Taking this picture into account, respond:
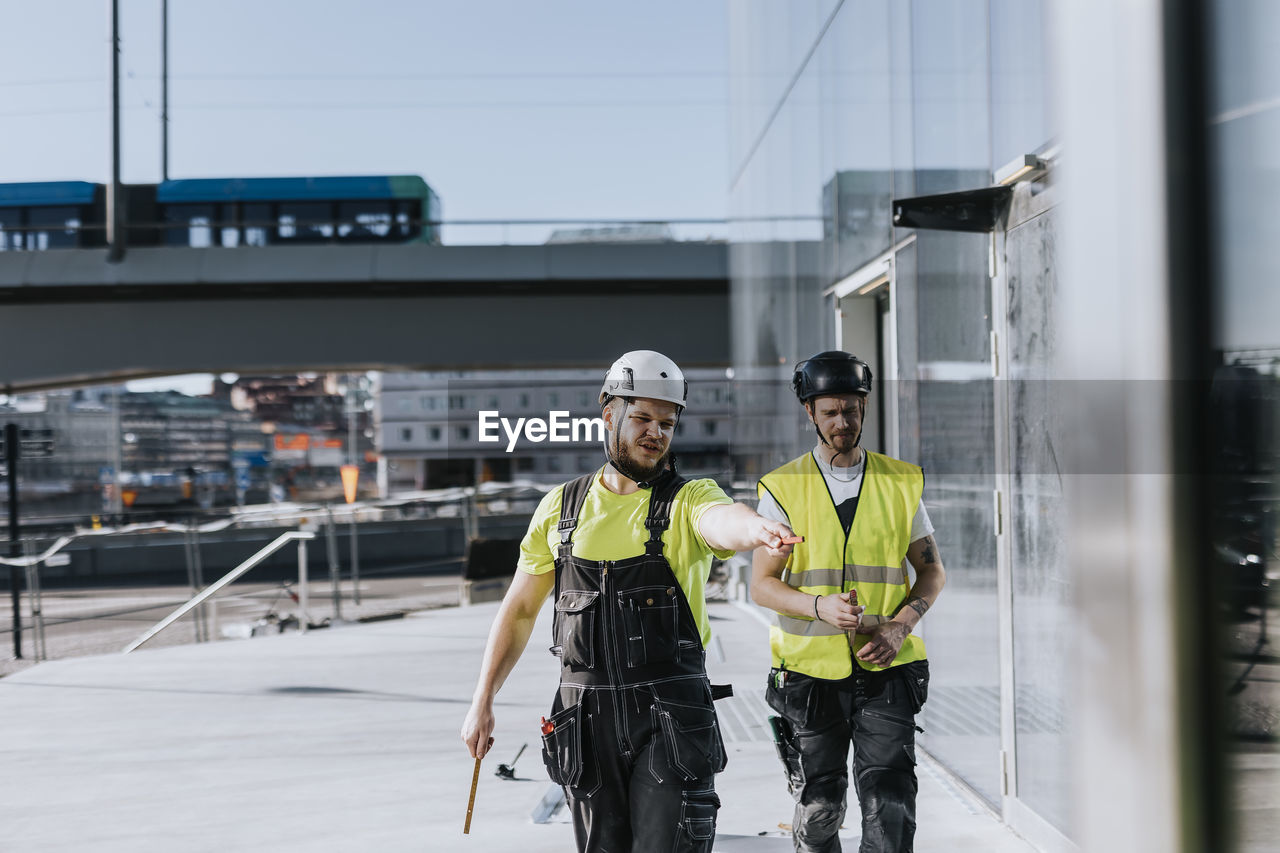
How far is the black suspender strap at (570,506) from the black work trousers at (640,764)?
0.38 m

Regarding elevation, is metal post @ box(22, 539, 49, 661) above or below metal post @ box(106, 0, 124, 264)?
below

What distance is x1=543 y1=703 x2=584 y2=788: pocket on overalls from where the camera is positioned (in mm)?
2758

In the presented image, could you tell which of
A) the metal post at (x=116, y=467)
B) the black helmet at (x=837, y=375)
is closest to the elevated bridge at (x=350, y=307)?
the metal post at (x=116, y=467)

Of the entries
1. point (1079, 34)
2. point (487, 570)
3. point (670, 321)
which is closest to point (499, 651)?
point (1079, 34)

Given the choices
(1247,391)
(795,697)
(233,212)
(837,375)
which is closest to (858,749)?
(795,697)

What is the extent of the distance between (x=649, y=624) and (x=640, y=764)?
1.18ft

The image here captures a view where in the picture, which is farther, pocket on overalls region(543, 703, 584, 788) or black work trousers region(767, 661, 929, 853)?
black work trousers region(767, 661, 929, 853)

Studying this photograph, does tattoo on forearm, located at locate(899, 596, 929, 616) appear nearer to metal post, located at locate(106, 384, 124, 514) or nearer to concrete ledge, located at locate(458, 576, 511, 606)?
concrete ledge, located at locate(458, 576, 511, 606)

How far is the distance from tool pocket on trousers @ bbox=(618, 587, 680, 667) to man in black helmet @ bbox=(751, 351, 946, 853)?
531 millimetres

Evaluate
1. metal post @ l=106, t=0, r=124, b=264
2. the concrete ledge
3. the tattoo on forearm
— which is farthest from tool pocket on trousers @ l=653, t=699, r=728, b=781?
metal post @ l=106, t=0, r=124, b=264

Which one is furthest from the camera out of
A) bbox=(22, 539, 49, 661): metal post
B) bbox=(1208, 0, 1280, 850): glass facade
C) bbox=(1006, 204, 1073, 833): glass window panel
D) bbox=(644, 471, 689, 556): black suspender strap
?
bbox=(22, 539, 49, 661): metal post

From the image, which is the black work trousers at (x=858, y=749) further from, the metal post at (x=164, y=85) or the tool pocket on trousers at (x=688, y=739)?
the metal post at (x=164, y=85)

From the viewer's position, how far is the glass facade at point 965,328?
13.8ft

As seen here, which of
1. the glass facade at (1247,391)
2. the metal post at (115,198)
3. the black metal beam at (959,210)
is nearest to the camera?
the glass facade at (1247,391)
